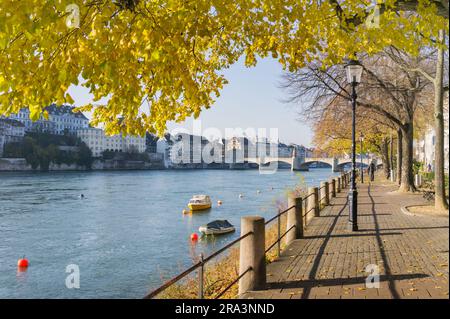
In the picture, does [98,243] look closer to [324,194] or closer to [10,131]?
[324,194]

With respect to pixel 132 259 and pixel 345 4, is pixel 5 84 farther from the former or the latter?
pixel 132 259

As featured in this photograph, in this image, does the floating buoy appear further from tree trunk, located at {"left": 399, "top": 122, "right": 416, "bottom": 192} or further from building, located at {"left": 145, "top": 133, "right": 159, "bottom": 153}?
building, located at {"left": 145, "top": 133, "right": 159, "bottom": 153}

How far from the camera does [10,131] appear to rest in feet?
460

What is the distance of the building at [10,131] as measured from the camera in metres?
133

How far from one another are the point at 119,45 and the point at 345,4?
6203 millimetres

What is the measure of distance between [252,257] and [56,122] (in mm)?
182748

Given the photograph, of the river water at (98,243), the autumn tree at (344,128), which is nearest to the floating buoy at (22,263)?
the river water at (98,243)

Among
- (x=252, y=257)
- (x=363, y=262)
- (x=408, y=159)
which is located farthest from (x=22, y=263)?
(x=408, y=159)

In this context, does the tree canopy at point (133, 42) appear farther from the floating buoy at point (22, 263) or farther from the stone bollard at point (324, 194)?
the floating buoy at point (22, 263)

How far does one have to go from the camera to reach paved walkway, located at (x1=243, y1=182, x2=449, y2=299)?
705 cm

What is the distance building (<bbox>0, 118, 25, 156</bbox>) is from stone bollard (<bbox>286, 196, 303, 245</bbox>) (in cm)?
13195

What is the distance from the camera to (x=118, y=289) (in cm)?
1759

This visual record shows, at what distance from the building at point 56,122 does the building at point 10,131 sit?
7.11 meters

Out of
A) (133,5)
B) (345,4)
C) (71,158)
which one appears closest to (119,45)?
(133,5)
